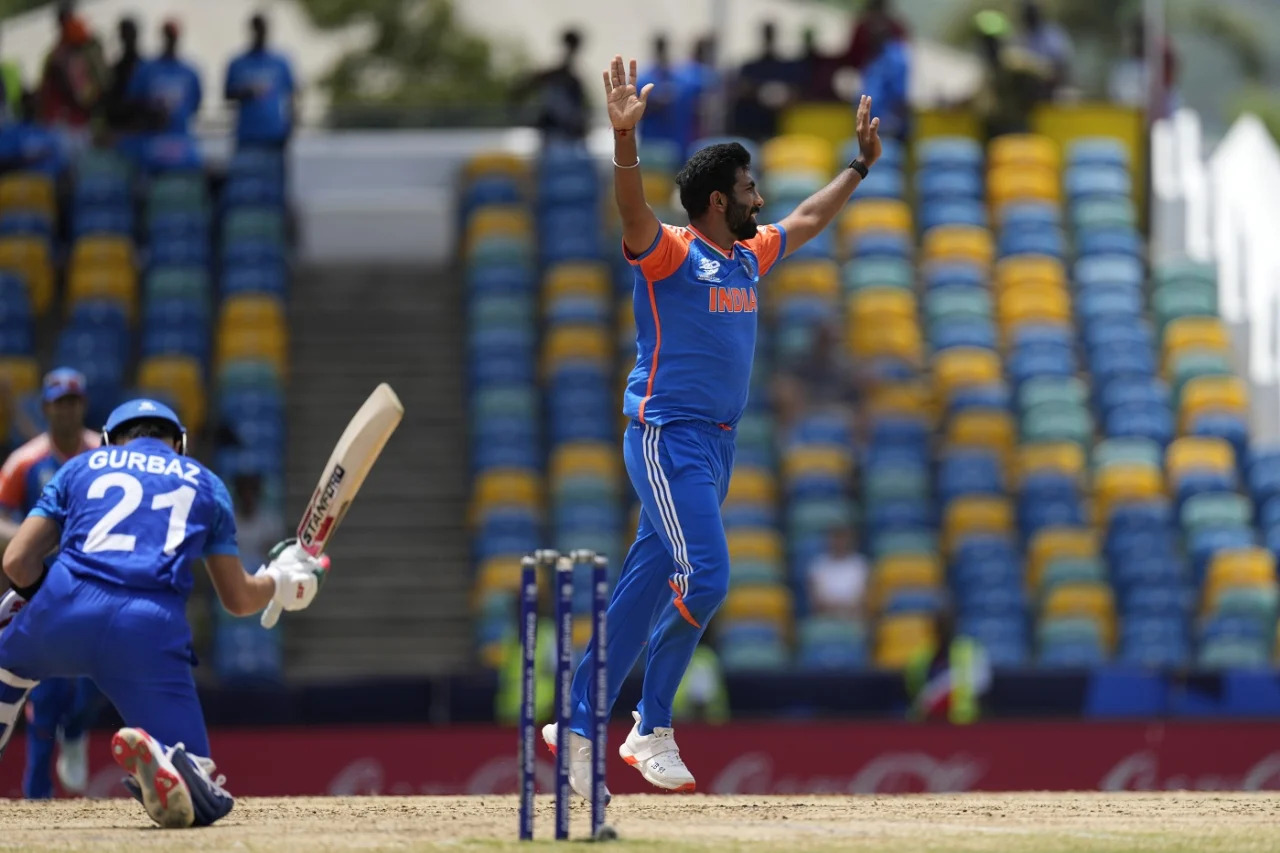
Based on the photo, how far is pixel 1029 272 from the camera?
19797mm

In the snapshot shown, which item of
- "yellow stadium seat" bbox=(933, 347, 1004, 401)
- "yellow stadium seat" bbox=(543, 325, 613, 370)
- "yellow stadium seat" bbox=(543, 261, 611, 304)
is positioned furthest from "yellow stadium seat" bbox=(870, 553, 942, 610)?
"yellow stadium seat" bbox=(543, 261, 611, 304)

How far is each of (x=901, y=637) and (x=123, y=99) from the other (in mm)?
8801

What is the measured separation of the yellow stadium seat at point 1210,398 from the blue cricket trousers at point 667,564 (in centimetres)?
1100

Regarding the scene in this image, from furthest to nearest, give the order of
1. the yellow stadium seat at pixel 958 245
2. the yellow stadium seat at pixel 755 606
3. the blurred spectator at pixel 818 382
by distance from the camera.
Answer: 1. the yellow stadium seat at pixel 958 245
2. the blurred spectator at pixel 818 382
3. the yellow stadium seat at pixel 755 606

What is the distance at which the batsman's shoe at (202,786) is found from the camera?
25.7 feet

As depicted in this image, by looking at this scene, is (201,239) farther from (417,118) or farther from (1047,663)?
(1047,663)

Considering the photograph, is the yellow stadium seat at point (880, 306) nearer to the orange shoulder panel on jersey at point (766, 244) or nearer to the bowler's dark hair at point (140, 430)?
Result: the orange shoulder panel on jersey at point (766, 244)

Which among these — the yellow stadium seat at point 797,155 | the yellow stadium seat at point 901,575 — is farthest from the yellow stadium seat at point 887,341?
the yellow stadium seat at point 901,575

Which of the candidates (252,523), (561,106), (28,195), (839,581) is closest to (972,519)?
(839,581)

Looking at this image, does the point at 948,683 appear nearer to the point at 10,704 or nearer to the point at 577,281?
the point at 577,281

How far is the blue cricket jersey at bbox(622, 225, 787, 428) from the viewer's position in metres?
8.28

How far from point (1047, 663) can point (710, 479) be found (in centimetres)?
888

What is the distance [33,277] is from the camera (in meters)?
19.3

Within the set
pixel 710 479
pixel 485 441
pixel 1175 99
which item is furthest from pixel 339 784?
pixel 1175 99
